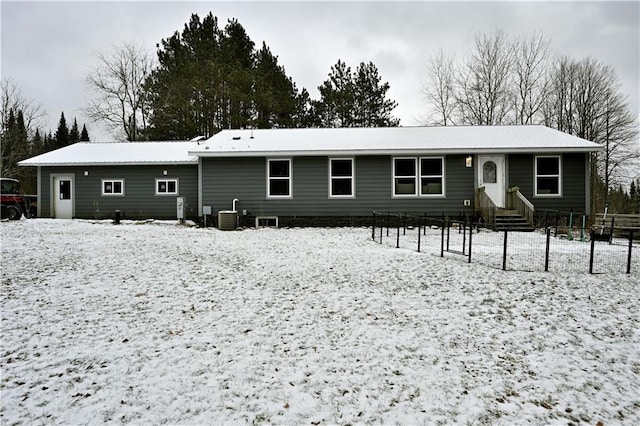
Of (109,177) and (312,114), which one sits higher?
(312,114)

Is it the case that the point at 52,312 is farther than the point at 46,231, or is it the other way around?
the point at 46,231

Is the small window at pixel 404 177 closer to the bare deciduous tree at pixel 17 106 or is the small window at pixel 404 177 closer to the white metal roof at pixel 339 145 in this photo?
the white metal roof at pixel 339 145

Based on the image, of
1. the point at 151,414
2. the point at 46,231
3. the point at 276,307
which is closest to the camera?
the point at 151,414

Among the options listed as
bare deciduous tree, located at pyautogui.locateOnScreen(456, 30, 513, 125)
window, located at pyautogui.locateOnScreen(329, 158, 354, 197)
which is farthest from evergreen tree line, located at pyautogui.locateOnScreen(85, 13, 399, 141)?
window, located at pyautogui.locateOnScreen(329, 158, 354, 197)

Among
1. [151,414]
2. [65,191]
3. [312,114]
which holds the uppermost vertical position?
[312,114]

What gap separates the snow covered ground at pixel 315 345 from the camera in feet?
8.33

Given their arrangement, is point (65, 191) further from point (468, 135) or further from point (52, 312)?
point (468, 135)

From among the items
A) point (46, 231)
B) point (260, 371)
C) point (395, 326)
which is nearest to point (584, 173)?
point (395, 326)

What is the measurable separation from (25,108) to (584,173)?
1546 inches

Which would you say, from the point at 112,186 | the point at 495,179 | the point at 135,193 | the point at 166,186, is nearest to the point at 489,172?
the point at 495,179

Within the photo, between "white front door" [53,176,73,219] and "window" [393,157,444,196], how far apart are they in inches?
580

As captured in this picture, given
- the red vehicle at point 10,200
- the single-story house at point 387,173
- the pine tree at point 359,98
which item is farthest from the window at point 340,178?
the pine tree at point 359,98

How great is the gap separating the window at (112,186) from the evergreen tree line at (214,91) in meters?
9.36

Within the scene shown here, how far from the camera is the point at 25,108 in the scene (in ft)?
99.6
